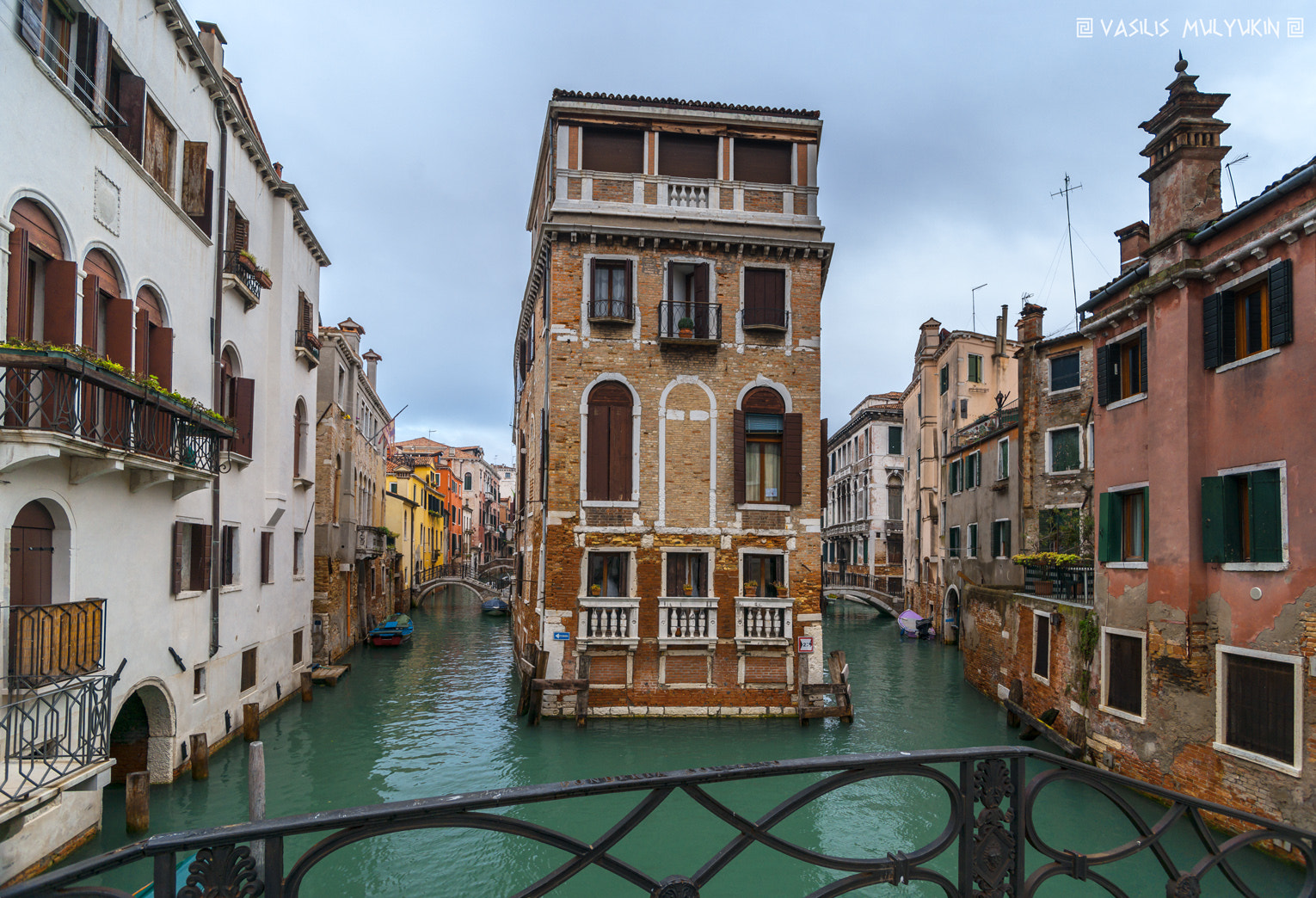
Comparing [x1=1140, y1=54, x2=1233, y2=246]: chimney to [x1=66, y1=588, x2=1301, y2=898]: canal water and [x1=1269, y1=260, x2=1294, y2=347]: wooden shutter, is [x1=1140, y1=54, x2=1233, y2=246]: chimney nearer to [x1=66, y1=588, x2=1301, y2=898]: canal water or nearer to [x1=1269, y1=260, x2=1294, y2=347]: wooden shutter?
[x1=1269, y1=260, x2=1294, y2=347]: wooden shutter

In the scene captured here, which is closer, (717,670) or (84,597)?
(84,597)

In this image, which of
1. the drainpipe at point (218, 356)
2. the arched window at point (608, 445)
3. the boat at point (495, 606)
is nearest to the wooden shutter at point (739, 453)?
the arched window at point (608, 445)

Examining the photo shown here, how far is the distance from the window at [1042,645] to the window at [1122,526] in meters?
4.41

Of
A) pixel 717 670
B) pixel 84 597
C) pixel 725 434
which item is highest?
pixel 725 434

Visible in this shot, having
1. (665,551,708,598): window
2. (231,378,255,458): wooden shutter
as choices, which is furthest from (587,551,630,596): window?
(231,378,255,458): wooden shutter

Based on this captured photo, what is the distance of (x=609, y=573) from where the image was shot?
62.9ft

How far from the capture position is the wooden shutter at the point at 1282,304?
1085 centimetres

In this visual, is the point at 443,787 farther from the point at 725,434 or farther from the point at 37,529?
the point at 725,434

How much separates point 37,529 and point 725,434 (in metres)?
13.1

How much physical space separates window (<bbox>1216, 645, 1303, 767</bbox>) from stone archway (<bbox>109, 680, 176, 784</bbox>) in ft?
50.9

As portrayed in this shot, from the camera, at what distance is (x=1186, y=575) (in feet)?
40.6

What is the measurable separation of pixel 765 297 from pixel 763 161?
A: 10.8 ft

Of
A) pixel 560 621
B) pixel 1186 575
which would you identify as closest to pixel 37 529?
pixel 560 621

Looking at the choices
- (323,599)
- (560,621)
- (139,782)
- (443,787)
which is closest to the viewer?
(139,782)
